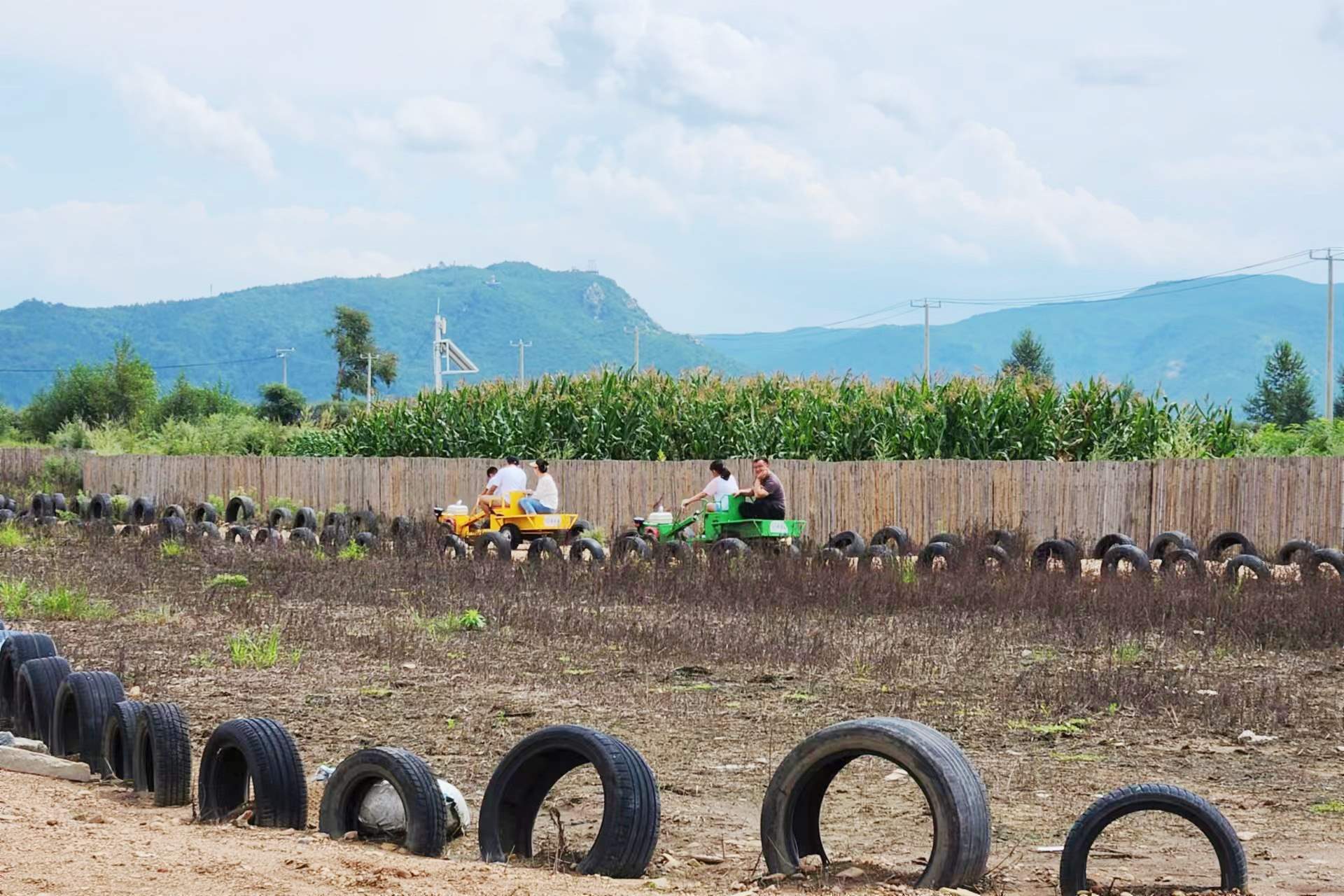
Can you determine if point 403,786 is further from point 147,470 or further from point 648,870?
point 147,470

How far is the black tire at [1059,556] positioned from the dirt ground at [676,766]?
5.36 meters

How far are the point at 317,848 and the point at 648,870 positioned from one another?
1438 mm

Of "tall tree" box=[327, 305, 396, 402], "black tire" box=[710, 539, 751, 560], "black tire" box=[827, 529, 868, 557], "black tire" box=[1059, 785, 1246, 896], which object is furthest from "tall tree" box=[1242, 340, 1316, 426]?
"black tire" box=[1059, 785, 1246, 896]

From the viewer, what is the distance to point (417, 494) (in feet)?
109

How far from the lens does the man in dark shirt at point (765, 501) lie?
2225 cm

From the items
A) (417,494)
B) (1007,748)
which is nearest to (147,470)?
(417,494)

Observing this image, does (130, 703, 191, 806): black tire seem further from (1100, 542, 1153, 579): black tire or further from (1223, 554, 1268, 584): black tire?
(1223, 554, 1268, 584): black tire

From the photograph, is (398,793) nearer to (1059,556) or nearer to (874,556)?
(874,556)

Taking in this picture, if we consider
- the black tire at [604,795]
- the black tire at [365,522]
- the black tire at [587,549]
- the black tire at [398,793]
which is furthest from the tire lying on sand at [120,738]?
the black tire at [365,522]

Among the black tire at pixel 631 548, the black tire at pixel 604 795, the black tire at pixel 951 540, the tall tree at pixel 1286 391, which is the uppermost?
the tall tree at pixel 1286 391

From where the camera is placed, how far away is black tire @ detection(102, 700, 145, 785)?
27.2 feet

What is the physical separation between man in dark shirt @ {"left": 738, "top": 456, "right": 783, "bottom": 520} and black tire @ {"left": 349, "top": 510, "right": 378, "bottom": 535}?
775 cm

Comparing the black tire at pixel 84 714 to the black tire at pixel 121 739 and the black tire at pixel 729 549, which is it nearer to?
the black tire at pixel 121 739

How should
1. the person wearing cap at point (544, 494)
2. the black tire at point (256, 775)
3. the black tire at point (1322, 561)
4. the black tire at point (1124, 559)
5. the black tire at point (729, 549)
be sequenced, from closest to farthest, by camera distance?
the black tire at point (256, 775) → the black tire at point (1322, 561) → the black tire at point (1124, 559) → the black tire at point (729, 549) → the person wearing cap at point (544, 494)
